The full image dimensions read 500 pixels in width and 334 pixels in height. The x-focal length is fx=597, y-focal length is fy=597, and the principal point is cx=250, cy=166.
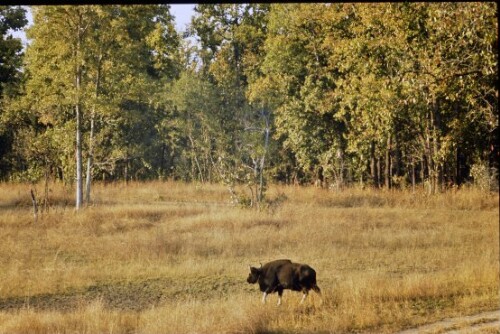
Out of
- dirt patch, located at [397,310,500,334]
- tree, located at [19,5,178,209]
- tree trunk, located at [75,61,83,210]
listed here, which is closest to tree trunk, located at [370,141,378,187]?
tree, located at [19,5,178,209]

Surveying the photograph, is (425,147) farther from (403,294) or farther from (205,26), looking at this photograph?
(205,26)

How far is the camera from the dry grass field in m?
11.0

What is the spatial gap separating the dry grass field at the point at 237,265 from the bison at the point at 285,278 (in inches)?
12.3

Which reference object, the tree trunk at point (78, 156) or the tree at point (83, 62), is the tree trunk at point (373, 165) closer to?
the tree at point (83, 62)

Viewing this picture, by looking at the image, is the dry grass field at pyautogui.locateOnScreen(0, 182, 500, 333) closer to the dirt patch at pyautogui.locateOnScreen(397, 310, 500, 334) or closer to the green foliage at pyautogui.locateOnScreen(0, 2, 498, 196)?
the dirt patch at pyautogui.locateOnScreen(397, 310, 500, 334)

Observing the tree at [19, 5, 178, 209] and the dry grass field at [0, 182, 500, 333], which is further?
the tree at [19, 5, 178, 209]

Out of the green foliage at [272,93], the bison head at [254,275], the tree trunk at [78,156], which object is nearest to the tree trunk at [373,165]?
the green foliage at [272,93]

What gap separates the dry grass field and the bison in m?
0.31

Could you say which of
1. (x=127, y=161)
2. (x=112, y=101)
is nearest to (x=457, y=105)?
(x=112, y=101)

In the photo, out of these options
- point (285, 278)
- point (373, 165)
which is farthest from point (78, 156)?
point (373, 165)

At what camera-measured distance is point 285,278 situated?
40.9 ft

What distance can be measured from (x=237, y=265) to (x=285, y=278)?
476cm

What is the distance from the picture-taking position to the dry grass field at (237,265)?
1098 cm

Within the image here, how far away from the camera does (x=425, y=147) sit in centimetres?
3459
